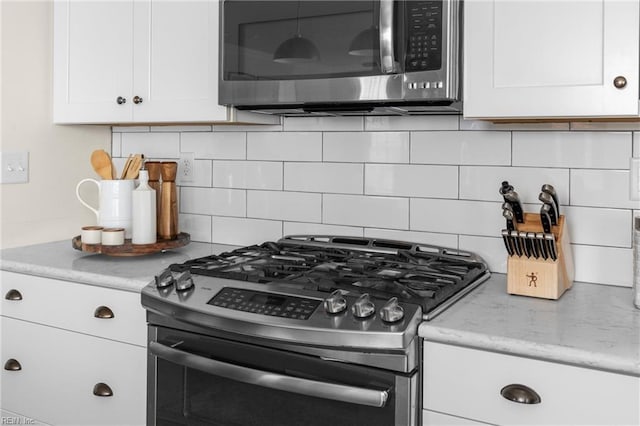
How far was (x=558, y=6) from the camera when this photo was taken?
1499 millimetres

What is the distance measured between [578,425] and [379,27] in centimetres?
105

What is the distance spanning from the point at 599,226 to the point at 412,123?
2.09 ft

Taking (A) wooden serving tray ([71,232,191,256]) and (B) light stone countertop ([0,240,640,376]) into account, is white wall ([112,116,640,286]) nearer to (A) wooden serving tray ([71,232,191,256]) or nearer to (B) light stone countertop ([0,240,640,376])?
(B) light stone countertop ([0,240,640,376])

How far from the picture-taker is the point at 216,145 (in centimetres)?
239

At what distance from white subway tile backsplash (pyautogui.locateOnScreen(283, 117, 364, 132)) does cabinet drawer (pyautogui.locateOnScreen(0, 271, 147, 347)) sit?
2.67 ft

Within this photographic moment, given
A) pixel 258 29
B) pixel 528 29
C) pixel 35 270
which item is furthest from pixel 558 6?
pixel 35 270

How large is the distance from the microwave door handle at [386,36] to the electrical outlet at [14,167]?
1.41 meters

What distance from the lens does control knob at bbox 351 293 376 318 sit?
1.40 m

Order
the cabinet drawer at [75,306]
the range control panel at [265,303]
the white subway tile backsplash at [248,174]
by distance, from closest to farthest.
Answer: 1. the range control panel at [265,303]
2. the cabinet drawer at [75,306]
3. the white subway tile backsplash at [248,174]

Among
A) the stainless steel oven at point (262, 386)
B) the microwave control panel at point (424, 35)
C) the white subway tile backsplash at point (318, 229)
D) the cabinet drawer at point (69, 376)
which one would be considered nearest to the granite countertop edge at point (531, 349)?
the stainless steel oven at point (262, 386)

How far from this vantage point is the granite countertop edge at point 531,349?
1.19 metres

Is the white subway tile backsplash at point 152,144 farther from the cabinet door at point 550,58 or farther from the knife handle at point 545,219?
the knife handle at point 545,219

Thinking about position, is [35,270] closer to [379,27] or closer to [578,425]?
[379,27]

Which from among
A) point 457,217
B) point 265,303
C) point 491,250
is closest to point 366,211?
point 457,217
